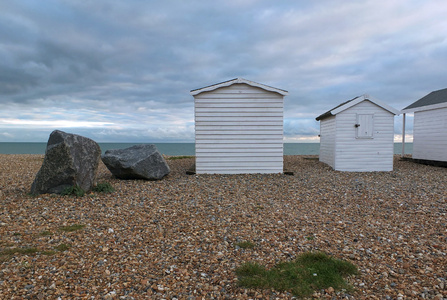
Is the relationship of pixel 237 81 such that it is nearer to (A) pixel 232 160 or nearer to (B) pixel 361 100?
(A) pixel 232 160

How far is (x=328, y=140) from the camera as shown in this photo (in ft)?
47.5

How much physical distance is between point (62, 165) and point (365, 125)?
1193 centimetres

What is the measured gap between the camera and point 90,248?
4445 mm

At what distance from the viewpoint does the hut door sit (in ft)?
42.1

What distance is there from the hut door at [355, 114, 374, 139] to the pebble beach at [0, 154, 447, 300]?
4.46 metres

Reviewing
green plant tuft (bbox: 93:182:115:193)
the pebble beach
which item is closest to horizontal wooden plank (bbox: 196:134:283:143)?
the pebble beach

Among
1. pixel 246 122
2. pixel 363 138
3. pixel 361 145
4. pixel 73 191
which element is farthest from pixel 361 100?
pixel 73 191

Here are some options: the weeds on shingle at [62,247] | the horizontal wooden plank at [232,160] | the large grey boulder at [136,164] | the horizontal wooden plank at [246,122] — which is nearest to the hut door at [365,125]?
the horizontal wooden plank at [246,122]

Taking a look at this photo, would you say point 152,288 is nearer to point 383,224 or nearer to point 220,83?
point 383,224

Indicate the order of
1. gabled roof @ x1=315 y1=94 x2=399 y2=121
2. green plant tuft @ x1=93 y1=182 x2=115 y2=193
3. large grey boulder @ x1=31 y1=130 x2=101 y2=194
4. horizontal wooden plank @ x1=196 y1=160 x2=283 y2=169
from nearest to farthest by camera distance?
large grey boulder @ x1=31 y1=130 x2=101 y2=194 → green plant tuft @ x1=93 y1=182 x2=115 y2=193 → horizontal wooden plank @ x1=196 y1=160 x2=283 y2=169 → gabled roof @ x1=315 y1=94 x2=399 y2=121

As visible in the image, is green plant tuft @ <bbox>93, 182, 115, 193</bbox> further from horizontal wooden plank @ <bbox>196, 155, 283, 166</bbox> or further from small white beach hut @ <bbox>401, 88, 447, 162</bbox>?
small white beach hut @ <bbox>401, 88, 447, 162</bbox>

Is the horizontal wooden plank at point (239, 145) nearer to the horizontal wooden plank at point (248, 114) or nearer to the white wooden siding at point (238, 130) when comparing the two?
the white wooden siding at point (238, 130)

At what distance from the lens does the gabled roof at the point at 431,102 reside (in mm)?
14660

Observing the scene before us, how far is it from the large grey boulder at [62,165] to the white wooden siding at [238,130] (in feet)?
15.7
